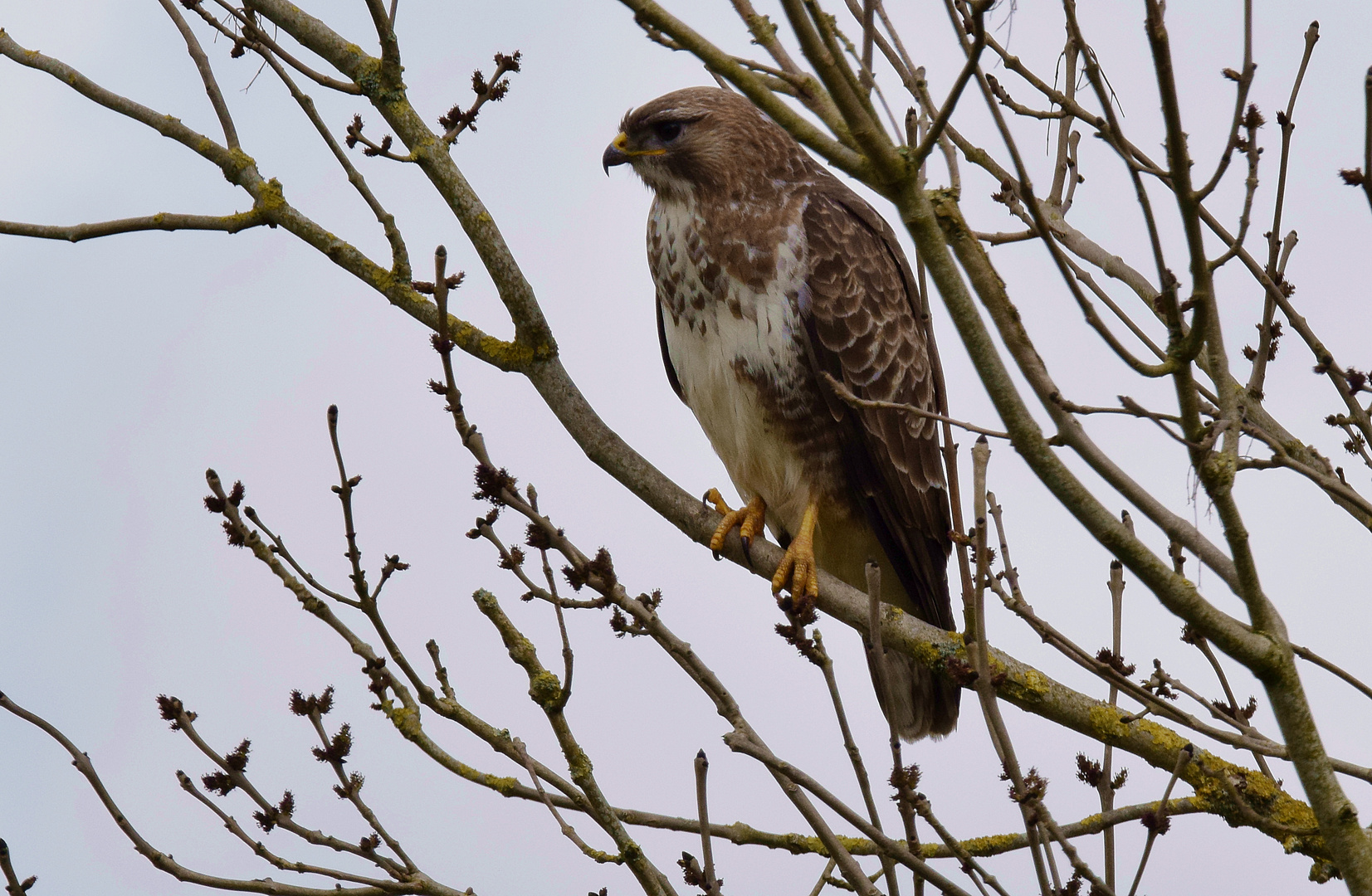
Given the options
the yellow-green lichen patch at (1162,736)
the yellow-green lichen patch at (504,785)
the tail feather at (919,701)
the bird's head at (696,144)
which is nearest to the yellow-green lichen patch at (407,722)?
the yellow-green lichen patch at (504,785)

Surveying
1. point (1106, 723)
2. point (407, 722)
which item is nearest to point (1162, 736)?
point (1106, 723)

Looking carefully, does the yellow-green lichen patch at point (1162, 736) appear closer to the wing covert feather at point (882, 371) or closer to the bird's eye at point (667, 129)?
the wing covert feather at point (882, 371)

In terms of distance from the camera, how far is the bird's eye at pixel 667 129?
4.89 metres

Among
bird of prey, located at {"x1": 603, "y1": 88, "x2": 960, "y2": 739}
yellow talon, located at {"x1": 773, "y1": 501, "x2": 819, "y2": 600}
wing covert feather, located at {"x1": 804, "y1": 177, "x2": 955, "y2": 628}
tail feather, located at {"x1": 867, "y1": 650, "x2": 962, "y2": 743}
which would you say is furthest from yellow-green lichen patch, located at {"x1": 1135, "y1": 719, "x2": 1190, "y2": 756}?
tail feather, located at {"x1": 867, "y1": 650, "x2": 962, "y2": 743}

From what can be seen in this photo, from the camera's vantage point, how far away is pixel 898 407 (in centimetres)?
276

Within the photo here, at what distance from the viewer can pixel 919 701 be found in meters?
5.01

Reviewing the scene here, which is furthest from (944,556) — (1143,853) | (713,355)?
(1143,853)

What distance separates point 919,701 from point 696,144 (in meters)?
2.32

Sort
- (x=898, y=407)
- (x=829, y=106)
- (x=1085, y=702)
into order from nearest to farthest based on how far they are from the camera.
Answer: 1. (x=829, y=106)
2. (x=898, y=407)
3. (x=1085, y=702)

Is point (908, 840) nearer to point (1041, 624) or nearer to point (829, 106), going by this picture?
point (1041, 624)

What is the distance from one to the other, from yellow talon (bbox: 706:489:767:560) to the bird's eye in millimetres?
1368

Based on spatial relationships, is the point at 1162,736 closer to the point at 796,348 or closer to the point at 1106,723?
the point at 1106,723

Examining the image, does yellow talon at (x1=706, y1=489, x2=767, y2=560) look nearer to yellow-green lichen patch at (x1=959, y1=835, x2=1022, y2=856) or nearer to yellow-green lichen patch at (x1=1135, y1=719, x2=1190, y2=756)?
yellow-green lichen patch at (x1=959, y1=835, x2=1022, y2=856)

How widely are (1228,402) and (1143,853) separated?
109 centimetres
